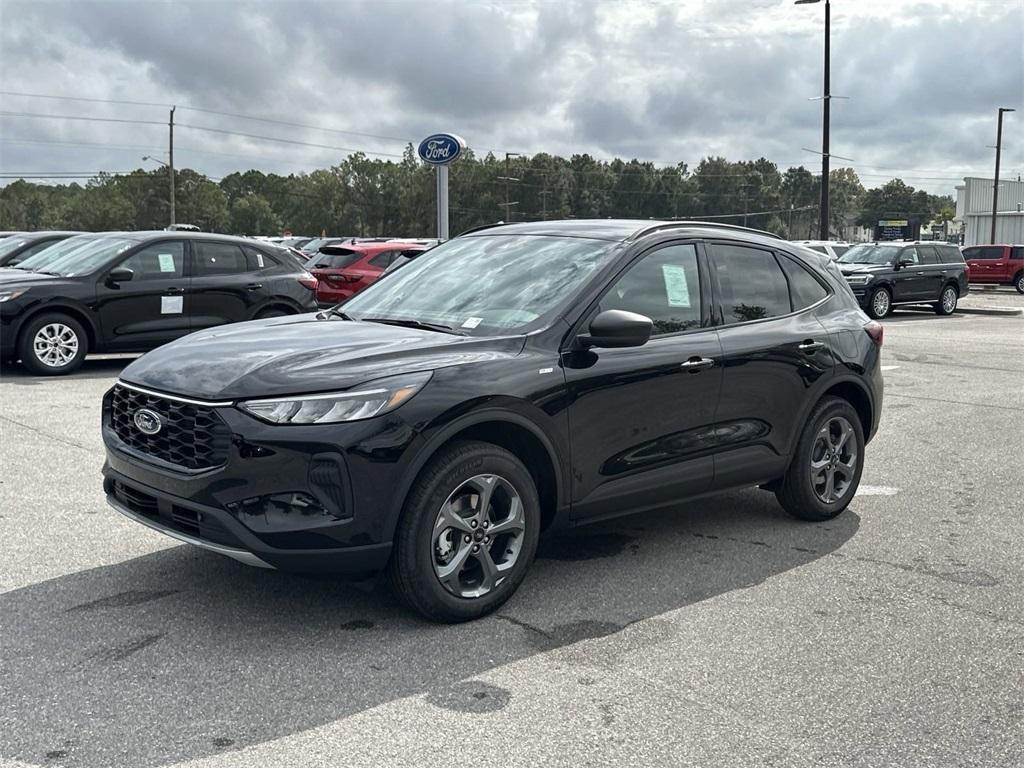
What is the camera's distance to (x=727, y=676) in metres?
3.92

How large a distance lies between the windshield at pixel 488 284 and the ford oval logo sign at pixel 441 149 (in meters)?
13.1

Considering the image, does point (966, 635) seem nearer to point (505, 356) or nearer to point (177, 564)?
point (505, 356)

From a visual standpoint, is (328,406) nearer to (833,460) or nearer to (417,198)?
(833,460)

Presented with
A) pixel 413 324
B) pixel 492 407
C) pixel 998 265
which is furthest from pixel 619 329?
pixel 998 265

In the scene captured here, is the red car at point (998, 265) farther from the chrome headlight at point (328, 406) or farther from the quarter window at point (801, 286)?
the chrome headlight at point (328, 406)

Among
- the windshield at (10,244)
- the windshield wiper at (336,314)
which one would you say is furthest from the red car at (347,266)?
the windshield wiper at (336,314)

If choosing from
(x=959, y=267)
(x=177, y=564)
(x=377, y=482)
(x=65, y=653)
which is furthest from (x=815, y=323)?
(x=959, y=267)

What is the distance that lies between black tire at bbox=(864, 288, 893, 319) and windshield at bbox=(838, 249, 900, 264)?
2.71 ft

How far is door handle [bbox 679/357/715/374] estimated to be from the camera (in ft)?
17.0

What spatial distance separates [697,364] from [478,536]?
1.52 metres

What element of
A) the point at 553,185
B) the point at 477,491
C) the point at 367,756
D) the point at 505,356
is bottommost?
the point at 367,756

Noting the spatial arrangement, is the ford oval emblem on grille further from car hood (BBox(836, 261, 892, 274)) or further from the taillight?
car hood (BBox(836, 261, 892, 274))

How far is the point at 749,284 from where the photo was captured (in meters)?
5.78

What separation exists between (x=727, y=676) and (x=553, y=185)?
126166mm
